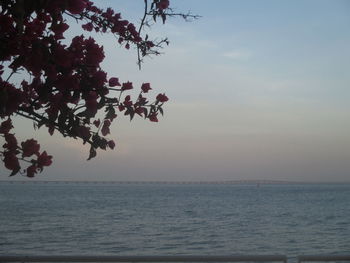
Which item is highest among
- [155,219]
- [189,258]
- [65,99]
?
[65,99]

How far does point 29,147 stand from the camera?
1.80m

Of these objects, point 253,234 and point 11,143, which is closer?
point 11,143

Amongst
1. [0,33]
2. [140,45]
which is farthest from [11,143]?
[140,45]

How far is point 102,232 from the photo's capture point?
2950cm

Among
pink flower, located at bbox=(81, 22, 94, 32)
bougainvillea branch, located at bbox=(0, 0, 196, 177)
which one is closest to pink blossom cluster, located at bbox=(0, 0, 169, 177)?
bougainvillea branch, located at bbox=(0, 0, 196, 177)

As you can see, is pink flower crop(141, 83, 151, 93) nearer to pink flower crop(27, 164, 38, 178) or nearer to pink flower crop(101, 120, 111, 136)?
pink flower crop(101, 120, 111, 136)

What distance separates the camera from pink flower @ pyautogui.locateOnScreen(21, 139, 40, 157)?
5.88 ft

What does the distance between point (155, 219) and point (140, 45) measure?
37581 millimetres

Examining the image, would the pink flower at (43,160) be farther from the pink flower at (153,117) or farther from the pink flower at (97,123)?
the pink flower at (153,117)

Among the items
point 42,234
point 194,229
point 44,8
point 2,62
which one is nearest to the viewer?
point 44,8

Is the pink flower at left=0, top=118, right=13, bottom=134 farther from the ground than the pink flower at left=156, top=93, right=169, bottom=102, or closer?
closer

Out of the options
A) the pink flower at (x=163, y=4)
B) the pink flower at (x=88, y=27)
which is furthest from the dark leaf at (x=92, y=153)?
the pink flower at (x=88, y=27)

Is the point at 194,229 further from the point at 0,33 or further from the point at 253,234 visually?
the point at 0,33

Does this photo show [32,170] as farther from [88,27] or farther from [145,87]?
[88,27]
